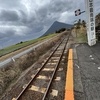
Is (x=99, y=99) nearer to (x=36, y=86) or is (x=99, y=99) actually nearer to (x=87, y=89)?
(x=87, y=89)

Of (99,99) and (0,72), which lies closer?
(99,99)

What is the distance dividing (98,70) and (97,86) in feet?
4.18

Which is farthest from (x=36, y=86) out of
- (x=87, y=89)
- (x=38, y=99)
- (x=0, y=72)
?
(x=0, y=72)

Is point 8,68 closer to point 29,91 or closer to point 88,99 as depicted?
point 29,91

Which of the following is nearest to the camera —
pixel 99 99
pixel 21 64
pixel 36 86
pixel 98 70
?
pixel 99 99

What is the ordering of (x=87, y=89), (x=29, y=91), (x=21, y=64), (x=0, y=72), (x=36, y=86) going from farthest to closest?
(x=21, y=64) < (x=0, y=72) < (x=36, y=86) < (x=29, y=91) < (x=87, y=89)

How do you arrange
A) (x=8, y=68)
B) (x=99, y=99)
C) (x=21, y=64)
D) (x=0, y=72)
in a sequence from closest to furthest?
(x=99, y=99)
(x=0, y=72)
(x=8, y=68)
(x=21, y=64)

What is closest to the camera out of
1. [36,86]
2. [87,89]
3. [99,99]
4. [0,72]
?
[99,99]

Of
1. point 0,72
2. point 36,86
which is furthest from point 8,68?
point 36,86

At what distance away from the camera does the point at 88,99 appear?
9.73ft

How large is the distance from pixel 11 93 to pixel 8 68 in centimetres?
287

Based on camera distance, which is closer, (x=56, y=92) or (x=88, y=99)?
(x=88, y=99)

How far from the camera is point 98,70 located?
4543 millimetres

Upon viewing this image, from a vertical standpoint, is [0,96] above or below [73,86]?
below
